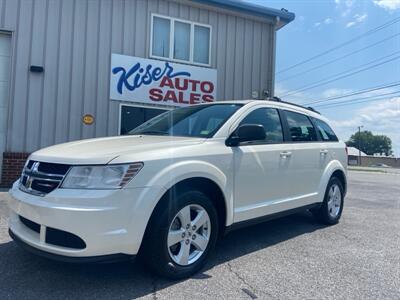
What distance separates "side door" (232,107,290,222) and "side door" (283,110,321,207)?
0.20m

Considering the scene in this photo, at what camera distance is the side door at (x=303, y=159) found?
4.98 metres

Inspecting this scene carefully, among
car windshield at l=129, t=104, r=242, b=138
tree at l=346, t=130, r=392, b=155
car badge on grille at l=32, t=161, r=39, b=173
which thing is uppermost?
tree at l=346, t=130, r=392, b=155

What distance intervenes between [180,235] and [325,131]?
357 cm

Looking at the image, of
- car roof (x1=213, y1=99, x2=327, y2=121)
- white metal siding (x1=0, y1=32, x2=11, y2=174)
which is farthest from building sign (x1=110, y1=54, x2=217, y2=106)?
car roof (x1=213, y1=99, x2=327, y2=121)

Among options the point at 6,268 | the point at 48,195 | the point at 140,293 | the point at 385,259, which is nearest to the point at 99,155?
the point at 48,195

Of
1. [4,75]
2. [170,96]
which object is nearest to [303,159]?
[170,96]

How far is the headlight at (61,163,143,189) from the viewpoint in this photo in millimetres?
3064

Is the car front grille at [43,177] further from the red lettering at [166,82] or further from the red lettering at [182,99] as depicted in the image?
the red lettering at [182,99]

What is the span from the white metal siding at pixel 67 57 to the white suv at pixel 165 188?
489 cm

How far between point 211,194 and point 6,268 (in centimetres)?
211

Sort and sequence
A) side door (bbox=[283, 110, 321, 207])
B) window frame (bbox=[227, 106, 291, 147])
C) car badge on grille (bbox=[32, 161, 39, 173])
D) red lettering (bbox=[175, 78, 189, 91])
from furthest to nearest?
red lettering (bbox=[175, 78, 189, 91]) < side door (bbox=[283, 110, 321, 207]) < window frame (bbox=[227, 106, 291, 147]) < car badge on grille (bbox=[32, 161, 39, 173])

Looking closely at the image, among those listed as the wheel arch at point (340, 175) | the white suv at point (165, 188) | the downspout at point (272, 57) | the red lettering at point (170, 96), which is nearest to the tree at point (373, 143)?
the downspout at point (272, 57)

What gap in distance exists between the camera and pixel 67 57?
29.6 ft

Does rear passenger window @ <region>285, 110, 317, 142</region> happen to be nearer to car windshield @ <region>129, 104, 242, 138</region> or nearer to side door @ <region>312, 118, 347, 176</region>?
side door @ <region>312, 118, 347, 176</region>
